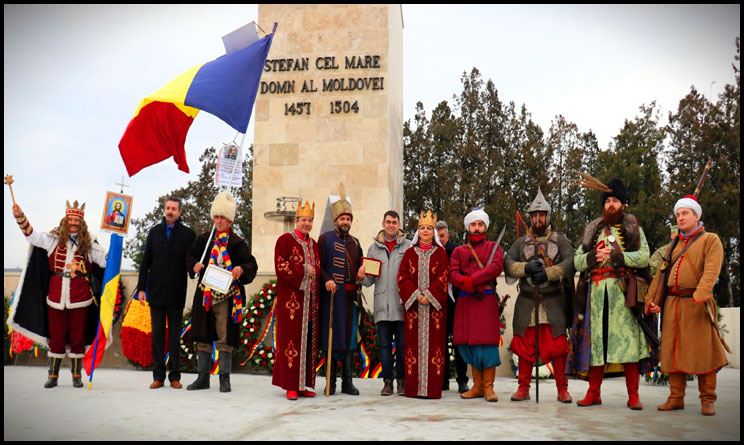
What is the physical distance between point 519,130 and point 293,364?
87.0 feet

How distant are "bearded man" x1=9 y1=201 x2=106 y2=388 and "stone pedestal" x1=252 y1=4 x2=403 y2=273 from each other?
226 inches

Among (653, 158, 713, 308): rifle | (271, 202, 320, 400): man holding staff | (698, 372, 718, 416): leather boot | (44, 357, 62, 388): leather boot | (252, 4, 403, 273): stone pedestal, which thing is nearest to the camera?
(698, 372, 718, 416): leather boot

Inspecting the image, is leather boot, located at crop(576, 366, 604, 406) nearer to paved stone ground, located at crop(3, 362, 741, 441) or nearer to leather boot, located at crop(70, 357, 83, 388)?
paved stone ground, located at crop(3, 362, 741, 441)

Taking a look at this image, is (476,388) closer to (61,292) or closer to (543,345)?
(543,345)

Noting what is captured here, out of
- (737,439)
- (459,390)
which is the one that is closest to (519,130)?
(459,390)

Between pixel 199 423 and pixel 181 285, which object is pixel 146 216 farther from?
pixel 199 423

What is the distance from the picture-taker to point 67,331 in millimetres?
7184

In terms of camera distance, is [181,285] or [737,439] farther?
[181,285]

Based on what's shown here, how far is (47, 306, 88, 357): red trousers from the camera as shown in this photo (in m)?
7.08

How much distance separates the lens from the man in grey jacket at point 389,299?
23.4 ft

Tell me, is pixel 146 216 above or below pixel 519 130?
below

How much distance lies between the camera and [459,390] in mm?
7410

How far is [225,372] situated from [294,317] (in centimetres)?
101

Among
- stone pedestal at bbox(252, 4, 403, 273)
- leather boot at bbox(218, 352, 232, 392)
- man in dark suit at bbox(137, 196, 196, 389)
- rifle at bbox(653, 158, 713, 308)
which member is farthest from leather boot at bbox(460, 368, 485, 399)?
stone pedestal at bbox(252, 4, 403, 273)
